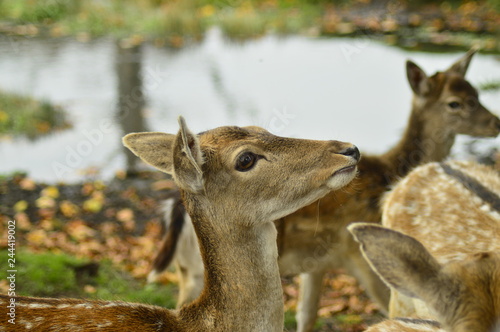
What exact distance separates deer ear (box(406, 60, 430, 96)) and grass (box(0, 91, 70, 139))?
4659 mm

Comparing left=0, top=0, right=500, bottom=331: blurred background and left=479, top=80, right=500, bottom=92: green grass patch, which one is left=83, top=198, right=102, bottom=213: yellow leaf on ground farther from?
left=479, top=80, right=500, bottom=92: green grass patch

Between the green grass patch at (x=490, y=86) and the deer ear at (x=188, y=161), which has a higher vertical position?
the green grass patch at (x=490, y=86)

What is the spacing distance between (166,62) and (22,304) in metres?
8.33

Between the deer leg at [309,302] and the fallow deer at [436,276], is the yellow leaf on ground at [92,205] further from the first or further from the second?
the fallow deer at [436,276]

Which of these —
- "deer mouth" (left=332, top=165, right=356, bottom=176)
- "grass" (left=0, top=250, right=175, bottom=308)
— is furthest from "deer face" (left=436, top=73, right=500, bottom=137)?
"deer mouth" (left=332, top=165, right=356, bottom=176)

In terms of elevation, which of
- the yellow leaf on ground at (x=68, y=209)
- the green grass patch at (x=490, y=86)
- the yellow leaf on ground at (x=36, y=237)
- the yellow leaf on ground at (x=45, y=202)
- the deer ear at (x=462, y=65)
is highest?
the green grass patch at (x=490, y=86)

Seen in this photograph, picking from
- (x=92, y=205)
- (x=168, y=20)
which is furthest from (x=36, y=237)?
(x=168, y=20)

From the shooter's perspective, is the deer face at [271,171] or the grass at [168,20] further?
the grass at [168,20]

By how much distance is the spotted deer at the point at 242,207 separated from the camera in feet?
9.25

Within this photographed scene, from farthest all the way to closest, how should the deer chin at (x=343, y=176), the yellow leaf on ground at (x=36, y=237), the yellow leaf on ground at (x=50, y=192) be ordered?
the yellow leaf on ground at (x=50, y=192) → the yellow leaf on ground at (x=36, y=237) → the deer chin at (x=343, y=176)

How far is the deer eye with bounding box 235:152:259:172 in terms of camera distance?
281 centimetres

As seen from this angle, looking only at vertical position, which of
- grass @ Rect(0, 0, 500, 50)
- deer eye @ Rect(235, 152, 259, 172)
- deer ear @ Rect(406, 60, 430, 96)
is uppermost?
grass @ Rect(0, 0, 500, 50)

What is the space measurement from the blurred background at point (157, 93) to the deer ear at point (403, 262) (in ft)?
9.00

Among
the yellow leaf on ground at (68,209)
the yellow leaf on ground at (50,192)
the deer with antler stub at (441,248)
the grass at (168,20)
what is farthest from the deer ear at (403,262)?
the grass at (168,20)
